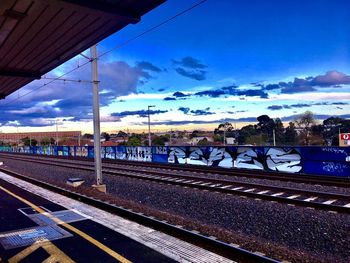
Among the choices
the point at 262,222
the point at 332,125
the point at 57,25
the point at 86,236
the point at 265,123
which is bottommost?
the point at 262,222

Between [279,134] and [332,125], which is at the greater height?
[332,125]

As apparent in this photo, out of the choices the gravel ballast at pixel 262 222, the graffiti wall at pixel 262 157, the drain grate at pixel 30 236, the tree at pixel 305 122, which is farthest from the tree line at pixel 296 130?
the drain grate at pixel 30 236

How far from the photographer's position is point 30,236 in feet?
24.3

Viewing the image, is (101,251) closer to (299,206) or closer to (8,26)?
(8,26)

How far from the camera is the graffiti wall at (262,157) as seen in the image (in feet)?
60.5

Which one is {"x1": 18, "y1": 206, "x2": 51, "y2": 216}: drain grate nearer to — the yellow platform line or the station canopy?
the yellow platform line

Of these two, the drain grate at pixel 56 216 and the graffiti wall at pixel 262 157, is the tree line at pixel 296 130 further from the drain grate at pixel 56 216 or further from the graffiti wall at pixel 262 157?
the drain grate at pixel 56 216

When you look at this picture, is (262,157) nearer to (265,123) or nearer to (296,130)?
(296,130)

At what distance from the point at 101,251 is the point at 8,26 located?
17.5 ft

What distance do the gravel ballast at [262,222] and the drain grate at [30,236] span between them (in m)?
2.86

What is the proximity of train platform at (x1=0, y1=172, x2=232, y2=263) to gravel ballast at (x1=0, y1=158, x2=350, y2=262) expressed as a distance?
1.21 metres

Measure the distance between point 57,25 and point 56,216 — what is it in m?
4.89

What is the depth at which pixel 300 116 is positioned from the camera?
271 ft

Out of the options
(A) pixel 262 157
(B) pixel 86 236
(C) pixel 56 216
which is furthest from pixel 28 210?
(A) pixel 262 157
